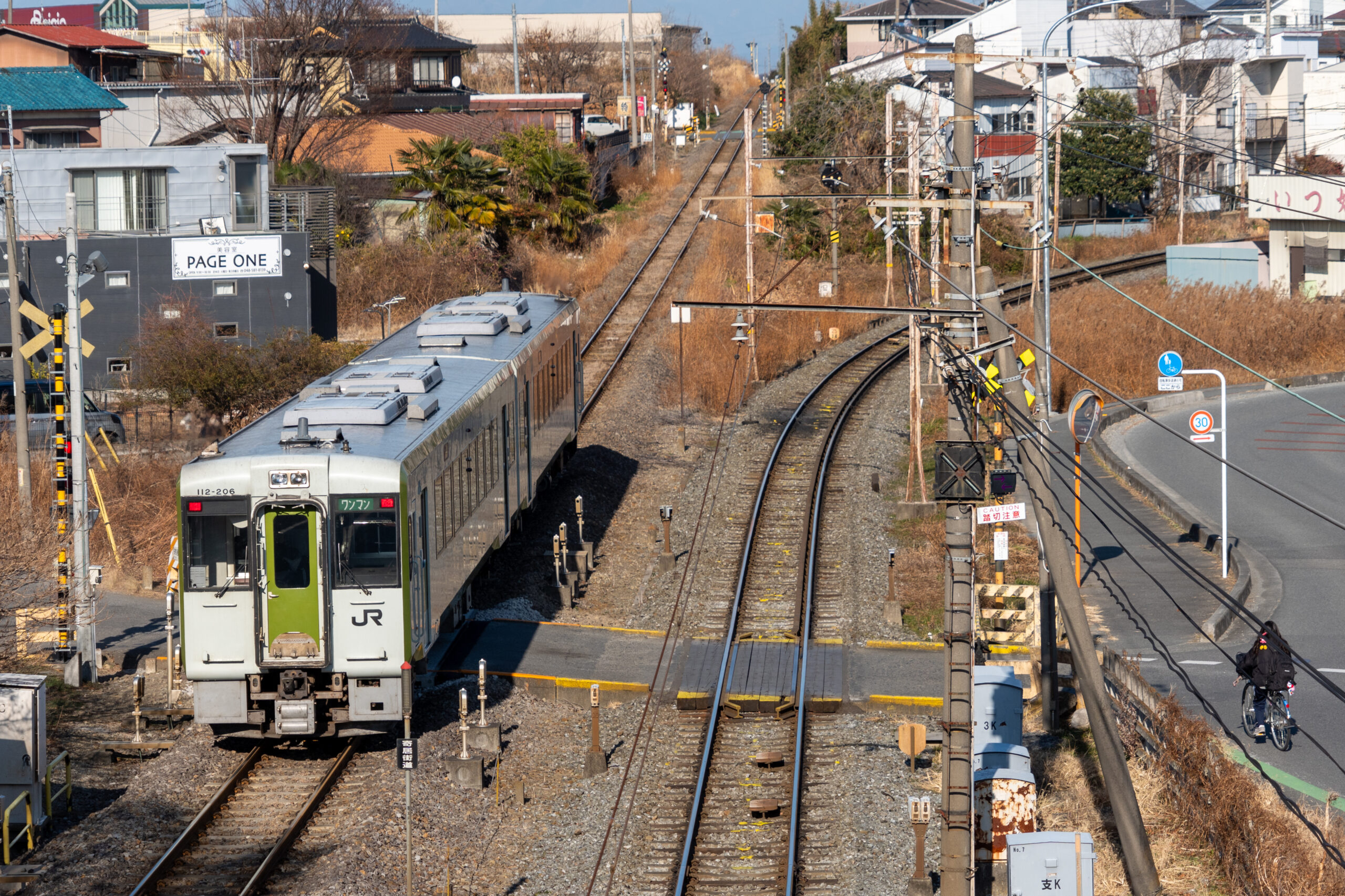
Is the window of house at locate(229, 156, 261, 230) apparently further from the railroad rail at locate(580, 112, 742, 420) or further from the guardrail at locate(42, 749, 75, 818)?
the guardrail at locate(42, 749, 75, 818)

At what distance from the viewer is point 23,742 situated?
12.9 m

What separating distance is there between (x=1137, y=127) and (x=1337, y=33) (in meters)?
30.4

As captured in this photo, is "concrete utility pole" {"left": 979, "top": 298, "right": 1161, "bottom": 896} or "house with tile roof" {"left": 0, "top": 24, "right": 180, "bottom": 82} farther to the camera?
"house with tile roof" {"left": 0, "top": 24, "right": 180, "bottom": 82}

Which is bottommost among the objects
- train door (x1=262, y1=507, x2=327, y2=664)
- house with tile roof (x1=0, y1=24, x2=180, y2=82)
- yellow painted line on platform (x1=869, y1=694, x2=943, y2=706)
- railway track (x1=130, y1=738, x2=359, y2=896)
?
railway track (x1=130, y1=738, x2=359, y2=896)

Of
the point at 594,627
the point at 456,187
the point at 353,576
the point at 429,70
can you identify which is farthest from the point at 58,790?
the point at 429,70

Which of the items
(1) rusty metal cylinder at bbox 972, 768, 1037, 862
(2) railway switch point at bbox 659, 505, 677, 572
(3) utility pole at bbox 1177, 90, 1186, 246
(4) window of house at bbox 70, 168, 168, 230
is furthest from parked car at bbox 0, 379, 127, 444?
(3) utility pole at bbox 1177, 90, 1186, 246

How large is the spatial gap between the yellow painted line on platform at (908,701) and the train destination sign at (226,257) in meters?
22.9

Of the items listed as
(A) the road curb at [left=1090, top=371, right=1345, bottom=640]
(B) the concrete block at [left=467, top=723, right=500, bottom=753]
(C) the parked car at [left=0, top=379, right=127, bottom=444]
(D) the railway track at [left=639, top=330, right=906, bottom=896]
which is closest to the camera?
(D) the railway track at [left=639, top=330, right=906, bottom=896]

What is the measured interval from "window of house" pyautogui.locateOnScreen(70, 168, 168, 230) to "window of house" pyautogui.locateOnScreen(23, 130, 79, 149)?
14711mm

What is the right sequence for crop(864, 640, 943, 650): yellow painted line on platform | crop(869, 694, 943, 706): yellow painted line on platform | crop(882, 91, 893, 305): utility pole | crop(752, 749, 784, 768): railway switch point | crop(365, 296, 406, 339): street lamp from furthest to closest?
crop(365, 296, 406, 339): street lamp < crop(882, 91, 893, 305): utility pole < crop(864, 640, 943, 650): yellow painted line on platform < crop(869, 694, 943, 706): yellow painted line on platform < crop(752, 749, 784, 768): railway switch point

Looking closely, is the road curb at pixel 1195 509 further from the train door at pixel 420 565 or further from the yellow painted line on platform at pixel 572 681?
the train door at pixel 420 565

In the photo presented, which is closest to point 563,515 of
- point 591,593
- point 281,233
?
point 591,593

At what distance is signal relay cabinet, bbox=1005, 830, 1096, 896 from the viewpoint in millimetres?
11008

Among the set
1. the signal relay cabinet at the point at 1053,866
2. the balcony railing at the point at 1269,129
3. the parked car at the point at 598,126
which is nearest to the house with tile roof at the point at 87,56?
the parked car at the point at 598,126
